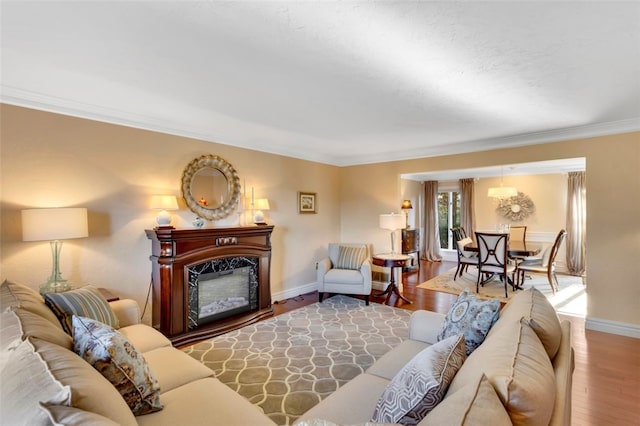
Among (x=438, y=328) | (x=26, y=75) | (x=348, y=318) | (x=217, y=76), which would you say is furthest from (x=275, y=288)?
(x=26, y=75)

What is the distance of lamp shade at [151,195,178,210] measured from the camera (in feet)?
10.8

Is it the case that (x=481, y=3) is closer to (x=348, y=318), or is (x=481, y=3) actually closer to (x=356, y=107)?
(x=356, y=107)

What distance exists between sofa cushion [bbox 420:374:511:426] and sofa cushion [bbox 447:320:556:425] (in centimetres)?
4

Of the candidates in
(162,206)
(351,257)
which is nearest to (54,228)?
(162,206)

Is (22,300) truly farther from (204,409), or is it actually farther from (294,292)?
(294,292)

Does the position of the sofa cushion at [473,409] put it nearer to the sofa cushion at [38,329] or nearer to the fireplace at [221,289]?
the sofa cushion at [38,329]

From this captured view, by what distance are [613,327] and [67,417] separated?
5.07 metres

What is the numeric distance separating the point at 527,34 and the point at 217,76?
209 centimetres

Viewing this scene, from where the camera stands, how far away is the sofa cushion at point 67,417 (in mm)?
693

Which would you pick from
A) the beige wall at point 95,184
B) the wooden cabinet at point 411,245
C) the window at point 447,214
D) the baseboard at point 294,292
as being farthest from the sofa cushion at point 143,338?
the window at point 447,214

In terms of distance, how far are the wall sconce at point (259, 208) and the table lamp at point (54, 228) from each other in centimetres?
201

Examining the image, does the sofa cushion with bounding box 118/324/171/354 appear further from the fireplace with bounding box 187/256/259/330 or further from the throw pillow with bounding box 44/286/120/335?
the fireplace with bounding box 187/256/259/330

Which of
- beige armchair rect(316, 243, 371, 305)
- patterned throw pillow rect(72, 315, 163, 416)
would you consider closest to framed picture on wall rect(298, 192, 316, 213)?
beige armchair rect(316, 243, 371, 305)

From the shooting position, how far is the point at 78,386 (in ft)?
3.01
